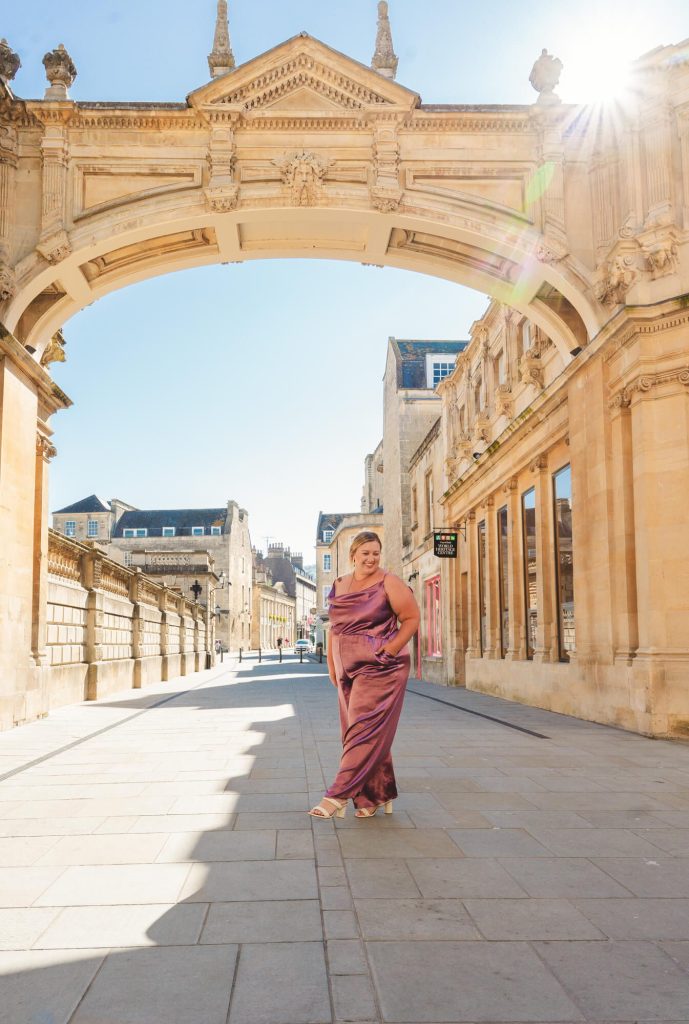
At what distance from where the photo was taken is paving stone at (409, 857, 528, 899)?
4027 mm

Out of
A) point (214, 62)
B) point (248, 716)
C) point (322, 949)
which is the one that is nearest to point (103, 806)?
point (322, 949)

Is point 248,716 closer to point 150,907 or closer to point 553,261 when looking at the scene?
point 553,261

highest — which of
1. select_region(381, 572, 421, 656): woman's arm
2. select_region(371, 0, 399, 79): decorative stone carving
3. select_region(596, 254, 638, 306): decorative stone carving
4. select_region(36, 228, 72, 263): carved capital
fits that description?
select_region(371, 0, 399, 79): decorative stone carving

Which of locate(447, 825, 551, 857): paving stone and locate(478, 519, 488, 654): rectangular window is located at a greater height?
locate(478, 519, 488, 654): rectangular window

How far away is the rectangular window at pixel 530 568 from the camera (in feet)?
55.5

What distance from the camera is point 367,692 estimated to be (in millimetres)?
5680

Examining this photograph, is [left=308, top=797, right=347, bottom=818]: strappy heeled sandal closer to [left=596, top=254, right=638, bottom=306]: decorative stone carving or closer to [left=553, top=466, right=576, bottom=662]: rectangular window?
[left=596, top=254, right=638, bottom=306]: decorative stone carving

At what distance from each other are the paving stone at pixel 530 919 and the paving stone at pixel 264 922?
69 centimetres

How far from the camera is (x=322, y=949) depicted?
3.29m

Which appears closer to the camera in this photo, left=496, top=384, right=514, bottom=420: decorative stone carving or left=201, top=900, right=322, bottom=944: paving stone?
left=201, top=900, right=322, bottom=944: paving stone

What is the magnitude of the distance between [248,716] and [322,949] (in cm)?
1059

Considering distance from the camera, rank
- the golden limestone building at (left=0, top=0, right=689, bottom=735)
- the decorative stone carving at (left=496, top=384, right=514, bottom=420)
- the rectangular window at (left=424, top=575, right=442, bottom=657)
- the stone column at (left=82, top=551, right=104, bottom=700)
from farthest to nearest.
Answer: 1. the rectangular window at (left=424, top=575, right=442, bottom=657)
2. the decorative stone carving at (left=496, top=384, right=514, bottom=420)
3. the stone column at (left=82, top=551, right=104, bottom=700)
4. the golden limestone building at (left=0, top=0, right=689, bottom=735)

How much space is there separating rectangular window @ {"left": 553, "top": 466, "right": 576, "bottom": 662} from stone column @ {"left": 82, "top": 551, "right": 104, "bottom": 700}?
854 cm

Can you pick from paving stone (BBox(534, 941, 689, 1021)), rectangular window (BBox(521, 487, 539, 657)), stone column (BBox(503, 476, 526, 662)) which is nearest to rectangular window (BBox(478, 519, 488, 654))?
stone column (BBox(503, 476, 526, 662))
